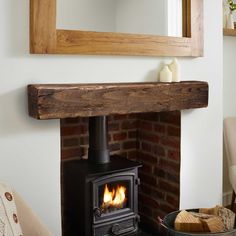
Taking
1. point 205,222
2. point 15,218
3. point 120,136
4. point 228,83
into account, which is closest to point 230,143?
point 228,83

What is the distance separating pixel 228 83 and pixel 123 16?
5.32 ft

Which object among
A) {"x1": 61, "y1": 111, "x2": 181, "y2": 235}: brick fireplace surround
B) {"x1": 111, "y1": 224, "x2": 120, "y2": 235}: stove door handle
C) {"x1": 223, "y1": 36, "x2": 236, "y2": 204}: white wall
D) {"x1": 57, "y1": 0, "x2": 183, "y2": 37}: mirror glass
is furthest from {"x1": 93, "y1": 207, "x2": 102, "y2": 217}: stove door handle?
{"x1": 223, "y1": 36, "x2": 236, "y2": 204}: white wall

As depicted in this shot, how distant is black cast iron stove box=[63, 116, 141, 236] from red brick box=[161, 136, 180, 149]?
0.30 m

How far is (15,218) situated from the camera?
5.75 ft

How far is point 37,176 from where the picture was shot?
220cm

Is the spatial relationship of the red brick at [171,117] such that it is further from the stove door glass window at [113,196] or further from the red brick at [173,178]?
the stove door glass window at [113,196]

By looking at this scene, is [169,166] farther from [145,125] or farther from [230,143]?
[230,143]

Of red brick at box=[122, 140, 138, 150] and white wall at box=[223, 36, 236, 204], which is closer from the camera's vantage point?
red brick at box=[122, 140, 138, 150]

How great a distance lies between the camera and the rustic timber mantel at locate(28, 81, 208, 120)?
2078 millimetres

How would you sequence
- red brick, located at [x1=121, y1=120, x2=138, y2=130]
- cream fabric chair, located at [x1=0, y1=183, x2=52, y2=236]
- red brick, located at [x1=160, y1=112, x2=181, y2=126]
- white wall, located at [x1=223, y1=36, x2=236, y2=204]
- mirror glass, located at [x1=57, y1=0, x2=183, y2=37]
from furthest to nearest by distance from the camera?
white wall, located at [x1=223, y1=36, x2=236, y2=204]
red brick, located at [x1=121, y1=120, x2=138, y2=130]
red brick, located at [x1=160, y1=112, x2=181, y2=126]
mirror glass, located at [x1=57, y1=0, x2=183, y2=37]
cream fabric chair, located at [x1=0, y1=183, x2=52, y2=236]

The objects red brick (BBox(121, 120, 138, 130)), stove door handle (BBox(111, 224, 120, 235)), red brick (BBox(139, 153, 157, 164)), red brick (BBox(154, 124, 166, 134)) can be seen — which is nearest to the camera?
stove door handle (BBox(111, 224, 120, 235))

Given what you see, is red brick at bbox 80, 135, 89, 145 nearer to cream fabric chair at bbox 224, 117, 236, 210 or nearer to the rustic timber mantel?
the rustic timber mantel

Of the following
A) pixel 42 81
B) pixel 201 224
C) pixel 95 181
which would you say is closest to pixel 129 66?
pixel 42 81

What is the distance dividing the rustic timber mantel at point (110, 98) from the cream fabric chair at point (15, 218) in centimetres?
44
